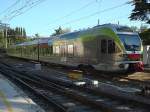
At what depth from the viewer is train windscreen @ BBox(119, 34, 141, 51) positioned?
76.4ft

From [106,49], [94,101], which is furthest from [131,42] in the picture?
[94,101]

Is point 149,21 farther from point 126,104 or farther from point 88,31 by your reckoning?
point 126,104

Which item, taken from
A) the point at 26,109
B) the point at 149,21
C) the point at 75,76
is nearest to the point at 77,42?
the point at 75,76

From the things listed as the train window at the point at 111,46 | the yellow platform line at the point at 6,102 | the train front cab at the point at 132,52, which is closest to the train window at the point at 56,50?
the train window at the point at 111,46

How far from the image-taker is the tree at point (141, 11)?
47.2 metres

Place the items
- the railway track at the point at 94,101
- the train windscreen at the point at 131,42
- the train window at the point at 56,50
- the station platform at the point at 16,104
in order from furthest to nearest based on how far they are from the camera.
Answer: the train window at the point at 56,50
the train windscreen at the point at 131,42
the railway track at the point at 94,101
the station platform at the point at 16,104

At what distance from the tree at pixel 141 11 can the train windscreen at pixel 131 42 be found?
23519 millimetres

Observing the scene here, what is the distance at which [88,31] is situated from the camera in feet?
88.6

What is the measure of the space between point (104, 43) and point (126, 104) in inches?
456

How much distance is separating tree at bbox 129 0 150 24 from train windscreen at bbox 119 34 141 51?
77.2 feet

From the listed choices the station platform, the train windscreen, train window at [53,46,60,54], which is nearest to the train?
the train windscreen

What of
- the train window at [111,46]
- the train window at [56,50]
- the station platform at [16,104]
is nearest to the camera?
the station platform at [16,104]

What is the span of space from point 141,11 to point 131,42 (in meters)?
25.1

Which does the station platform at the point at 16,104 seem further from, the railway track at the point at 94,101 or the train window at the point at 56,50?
the train window at the point at 56,50
